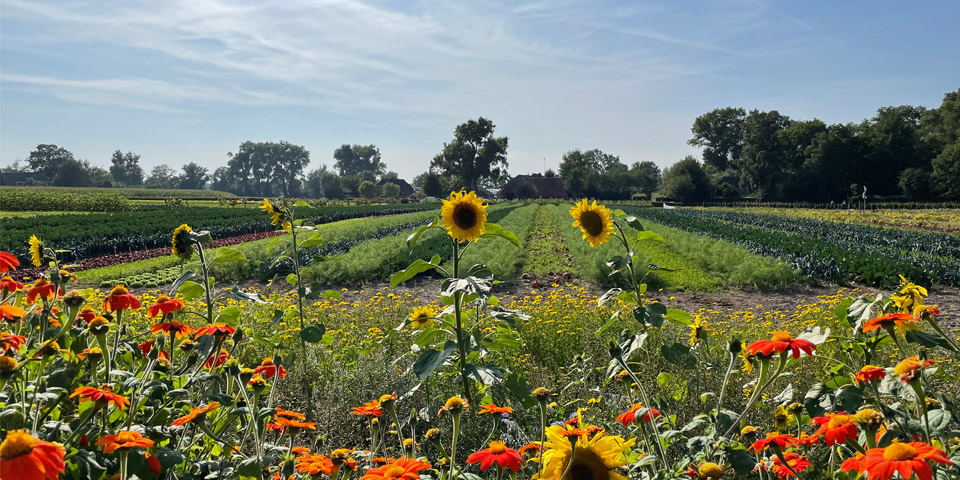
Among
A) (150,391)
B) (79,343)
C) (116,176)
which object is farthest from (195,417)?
(116,176)

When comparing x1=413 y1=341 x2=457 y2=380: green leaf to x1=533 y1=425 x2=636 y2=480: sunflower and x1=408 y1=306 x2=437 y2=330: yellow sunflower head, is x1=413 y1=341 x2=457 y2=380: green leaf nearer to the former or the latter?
x1=533 y1=425 x2=636 y2=480: sunflower

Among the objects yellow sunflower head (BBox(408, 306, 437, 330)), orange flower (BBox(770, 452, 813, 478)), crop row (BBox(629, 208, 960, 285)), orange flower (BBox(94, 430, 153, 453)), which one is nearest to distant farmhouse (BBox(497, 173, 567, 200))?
crop row (BBox(629, 208, 960, 285))

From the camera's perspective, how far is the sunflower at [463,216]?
2.54m

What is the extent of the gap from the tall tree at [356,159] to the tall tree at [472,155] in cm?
5825

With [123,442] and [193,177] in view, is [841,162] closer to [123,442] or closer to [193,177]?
[123,442]

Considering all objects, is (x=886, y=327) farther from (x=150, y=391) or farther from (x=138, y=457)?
(x=150, y=391)

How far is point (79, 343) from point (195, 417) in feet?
3.14

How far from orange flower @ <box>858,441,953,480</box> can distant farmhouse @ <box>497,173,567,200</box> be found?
71.7 meters

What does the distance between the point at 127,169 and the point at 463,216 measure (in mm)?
146161

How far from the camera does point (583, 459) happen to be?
140cm

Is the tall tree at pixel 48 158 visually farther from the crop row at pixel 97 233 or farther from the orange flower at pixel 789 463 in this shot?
the orange flower at pixel 789 463

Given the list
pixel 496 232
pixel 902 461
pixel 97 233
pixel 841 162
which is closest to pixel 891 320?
pixel 902 461

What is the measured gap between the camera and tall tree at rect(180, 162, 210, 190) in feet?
422

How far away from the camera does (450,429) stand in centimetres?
312
